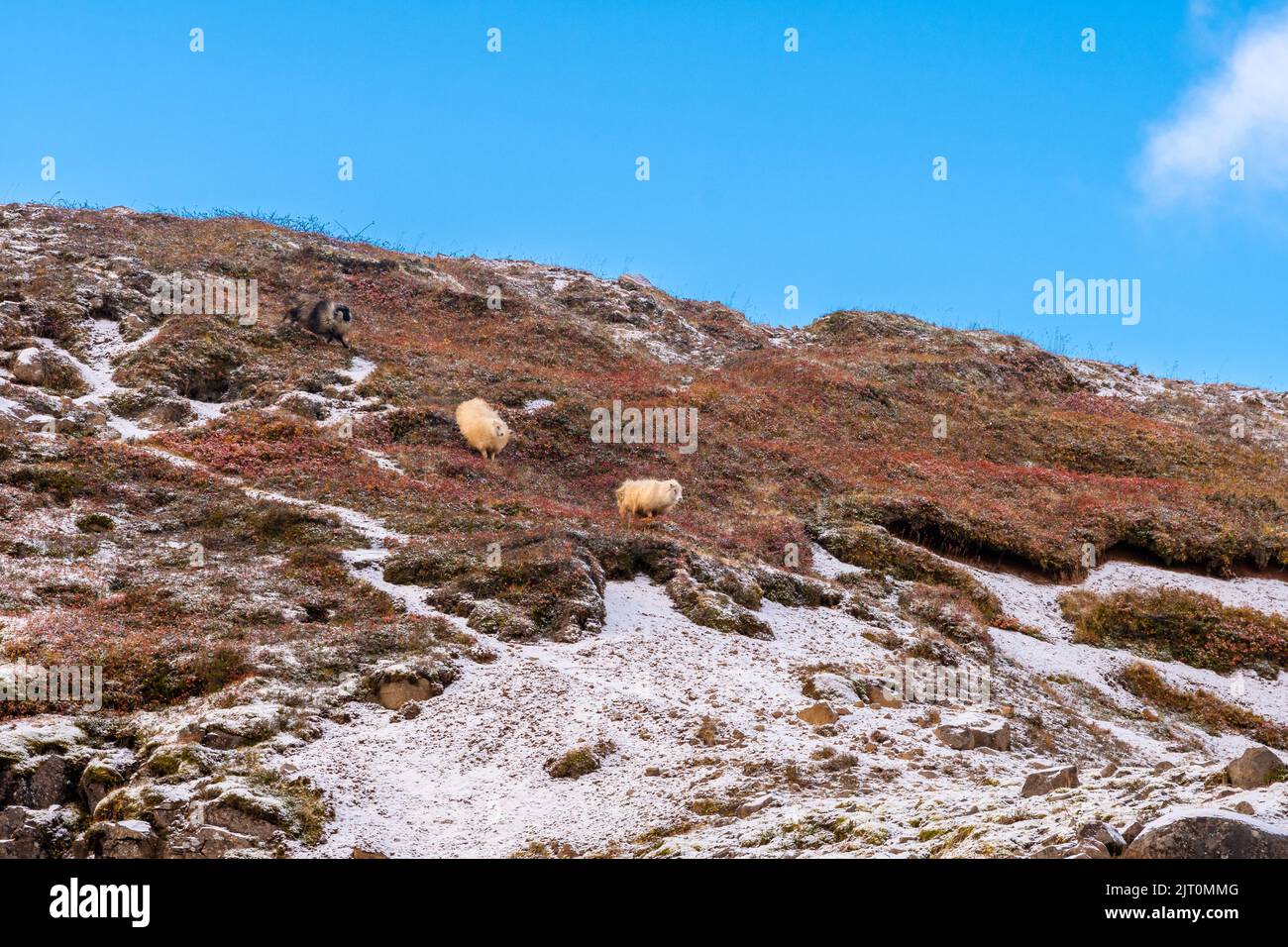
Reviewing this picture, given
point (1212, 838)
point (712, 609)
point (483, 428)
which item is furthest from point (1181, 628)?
point (483, 428)

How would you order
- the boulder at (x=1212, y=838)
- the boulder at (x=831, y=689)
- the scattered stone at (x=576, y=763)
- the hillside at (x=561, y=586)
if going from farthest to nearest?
the boulder at (x=831, y=689), the scattered stone at (x=576, y=763), the hillside at (x=561, y=586), the boulder at (x=1212, y=838)

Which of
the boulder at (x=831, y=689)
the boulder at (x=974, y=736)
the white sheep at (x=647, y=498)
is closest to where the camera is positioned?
→ the boulder at (x=974, y=736)

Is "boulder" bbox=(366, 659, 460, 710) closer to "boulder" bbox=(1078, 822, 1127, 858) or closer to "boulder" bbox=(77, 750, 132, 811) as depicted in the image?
"boulder" bbox=(77, 750, 132, 811)

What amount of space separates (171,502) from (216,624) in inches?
289

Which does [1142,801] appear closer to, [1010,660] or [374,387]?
[1010,660]

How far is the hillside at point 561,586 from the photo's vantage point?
12.3 meters

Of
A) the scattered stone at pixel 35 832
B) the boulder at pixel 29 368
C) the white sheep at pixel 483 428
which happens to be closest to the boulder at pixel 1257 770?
the scattered stone at pixel 35 832

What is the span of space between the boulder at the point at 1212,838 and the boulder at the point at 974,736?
7.12 metres

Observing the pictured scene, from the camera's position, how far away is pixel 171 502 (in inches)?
915

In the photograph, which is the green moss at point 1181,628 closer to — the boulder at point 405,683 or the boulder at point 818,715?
the boulder at point 818,715

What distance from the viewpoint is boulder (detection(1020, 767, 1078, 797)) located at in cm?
1105

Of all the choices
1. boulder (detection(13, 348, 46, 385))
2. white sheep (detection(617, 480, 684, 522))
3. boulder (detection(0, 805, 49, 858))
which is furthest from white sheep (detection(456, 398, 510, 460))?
boulder (detection(0, 805, 49, 858))

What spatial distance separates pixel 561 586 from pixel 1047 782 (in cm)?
1150

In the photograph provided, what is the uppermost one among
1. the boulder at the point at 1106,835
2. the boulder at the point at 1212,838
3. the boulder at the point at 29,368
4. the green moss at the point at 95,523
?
the boulder at the point at 29,368
